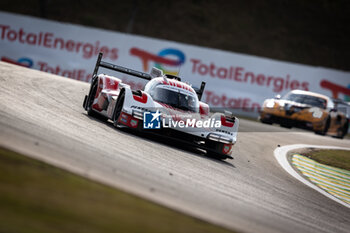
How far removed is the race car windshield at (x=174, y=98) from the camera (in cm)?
1016

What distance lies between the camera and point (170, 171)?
6.85m

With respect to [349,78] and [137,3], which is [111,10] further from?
[349,78]

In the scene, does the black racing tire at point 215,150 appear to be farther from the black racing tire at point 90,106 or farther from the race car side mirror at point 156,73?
the black racing tire at point 90,106

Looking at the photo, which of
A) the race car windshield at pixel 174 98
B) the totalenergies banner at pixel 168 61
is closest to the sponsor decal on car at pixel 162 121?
the race car windshield at pixel 174 98

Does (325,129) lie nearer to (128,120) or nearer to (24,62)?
(128,120)

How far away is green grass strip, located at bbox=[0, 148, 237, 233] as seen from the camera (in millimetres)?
3639

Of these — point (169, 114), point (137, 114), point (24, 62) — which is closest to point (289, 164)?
point (169, 114)

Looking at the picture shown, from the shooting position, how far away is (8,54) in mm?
21250

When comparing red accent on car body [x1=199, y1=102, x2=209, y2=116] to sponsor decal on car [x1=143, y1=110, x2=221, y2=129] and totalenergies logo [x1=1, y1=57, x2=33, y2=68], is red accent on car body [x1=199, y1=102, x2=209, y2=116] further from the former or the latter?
totalenergies logo [x1=1, y1=57, x2=33, y2=68]

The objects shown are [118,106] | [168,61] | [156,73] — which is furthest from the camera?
[168,61]

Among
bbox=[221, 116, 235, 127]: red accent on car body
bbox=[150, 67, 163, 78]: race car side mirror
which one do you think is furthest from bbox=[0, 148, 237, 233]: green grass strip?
bbox=[150, 67, 163, 78]: race car side mirror

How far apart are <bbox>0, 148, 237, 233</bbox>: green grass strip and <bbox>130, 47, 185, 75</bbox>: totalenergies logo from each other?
15126 millimetres

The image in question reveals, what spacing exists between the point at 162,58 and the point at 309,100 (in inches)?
229

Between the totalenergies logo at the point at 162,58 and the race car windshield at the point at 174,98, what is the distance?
387 inches
